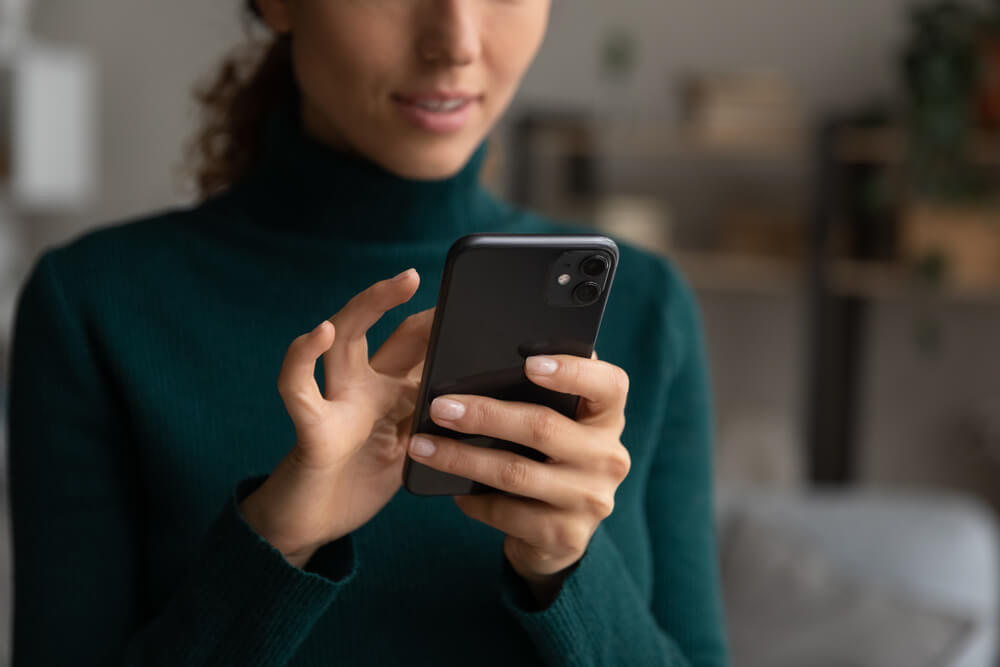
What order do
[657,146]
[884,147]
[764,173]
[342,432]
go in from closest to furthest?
1. [342,432]
2. [884,147]
3. [657,146]
4. [764,173]

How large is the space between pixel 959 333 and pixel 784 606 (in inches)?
75.5

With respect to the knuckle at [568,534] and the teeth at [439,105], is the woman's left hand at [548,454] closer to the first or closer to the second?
the knuckle at [568,534]

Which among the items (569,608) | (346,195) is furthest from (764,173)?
(569,608)

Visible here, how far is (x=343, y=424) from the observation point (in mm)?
492

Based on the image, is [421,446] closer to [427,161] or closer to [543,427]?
[543,427]

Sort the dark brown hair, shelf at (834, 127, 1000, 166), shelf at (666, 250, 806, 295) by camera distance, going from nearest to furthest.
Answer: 1. the dark brown hair
2. shelf at (834, 127, 1000, 166)
3. shelf at (666, 250, 806, 295)

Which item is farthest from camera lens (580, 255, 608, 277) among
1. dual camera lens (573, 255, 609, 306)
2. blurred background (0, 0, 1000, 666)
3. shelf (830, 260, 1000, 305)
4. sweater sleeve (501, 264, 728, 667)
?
shelf (830, 260, 1000, 305)

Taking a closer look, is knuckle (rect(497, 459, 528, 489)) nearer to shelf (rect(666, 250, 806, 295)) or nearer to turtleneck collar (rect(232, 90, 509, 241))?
turtleneck collar (rect(232, 90, 509, 241))

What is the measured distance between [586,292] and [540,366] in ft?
0.17

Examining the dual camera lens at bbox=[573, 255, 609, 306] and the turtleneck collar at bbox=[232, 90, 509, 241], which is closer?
the dual camera lens at bbox=[573, 255, 609, 306]

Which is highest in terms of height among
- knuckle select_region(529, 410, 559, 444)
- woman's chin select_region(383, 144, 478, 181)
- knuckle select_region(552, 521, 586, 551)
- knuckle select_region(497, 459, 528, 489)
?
woman's chin select_region(383, 144, 478, 181)

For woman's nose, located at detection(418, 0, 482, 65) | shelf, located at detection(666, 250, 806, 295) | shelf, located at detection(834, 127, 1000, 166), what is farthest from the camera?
shelf, located at detection(666, 250, 806, 295)

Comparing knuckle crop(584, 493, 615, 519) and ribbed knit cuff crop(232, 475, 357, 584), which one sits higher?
knuckle crop(584, 493, 615, 519)

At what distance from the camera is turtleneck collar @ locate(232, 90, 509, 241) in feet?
2.31
